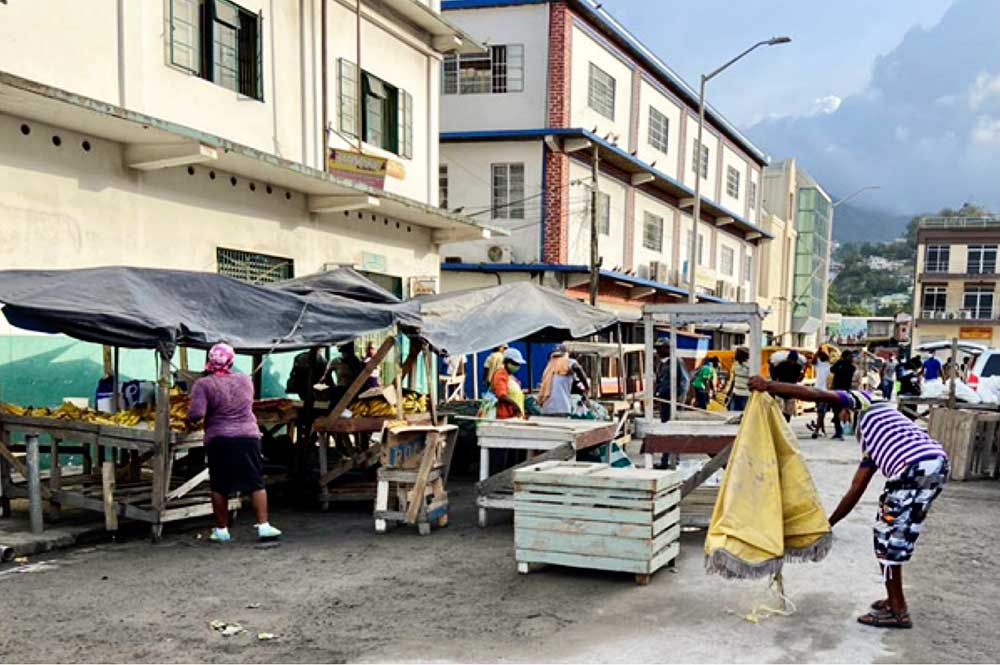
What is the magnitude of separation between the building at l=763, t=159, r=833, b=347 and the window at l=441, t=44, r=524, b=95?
32.1 m

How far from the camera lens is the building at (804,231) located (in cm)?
5225

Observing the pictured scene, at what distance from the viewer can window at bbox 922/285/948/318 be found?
6619 centimetres

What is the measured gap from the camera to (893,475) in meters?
5.06

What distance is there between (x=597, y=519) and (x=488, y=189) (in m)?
19.2

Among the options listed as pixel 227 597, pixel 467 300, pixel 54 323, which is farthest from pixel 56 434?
pixel 467 300

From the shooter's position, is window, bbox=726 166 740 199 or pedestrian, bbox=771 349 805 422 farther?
window, bbox=726 166 740 199

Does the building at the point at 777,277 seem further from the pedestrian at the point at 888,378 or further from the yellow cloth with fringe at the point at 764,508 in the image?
the yellow cloth with fringe at the point at 764,508

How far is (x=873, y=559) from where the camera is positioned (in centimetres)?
690

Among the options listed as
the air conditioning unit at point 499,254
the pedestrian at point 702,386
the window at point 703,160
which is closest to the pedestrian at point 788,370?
the pedestrian at point 702,386

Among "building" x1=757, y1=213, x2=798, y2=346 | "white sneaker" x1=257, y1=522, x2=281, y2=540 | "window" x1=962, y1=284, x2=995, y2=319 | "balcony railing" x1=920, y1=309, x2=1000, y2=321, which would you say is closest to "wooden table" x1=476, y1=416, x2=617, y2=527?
"white sneaker" x1=257, y1=522, x2=281, y2=540

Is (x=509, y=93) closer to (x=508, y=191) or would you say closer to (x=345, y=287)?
(x=508, y=191)

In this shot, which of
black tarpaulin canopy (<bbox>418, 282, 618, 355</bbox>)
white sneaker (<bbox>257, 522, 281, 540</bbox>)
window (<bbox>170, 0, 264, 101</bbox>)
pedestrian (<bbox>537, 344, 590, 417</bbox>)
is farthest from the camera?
window (<bbox>170, 0, 264, 101</bbox>)

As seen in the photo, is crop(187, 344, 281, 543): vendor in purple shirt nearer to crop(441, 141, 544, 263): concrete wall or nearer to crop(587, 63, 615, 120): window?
crop(441, 141, 544, 263): concrete wall

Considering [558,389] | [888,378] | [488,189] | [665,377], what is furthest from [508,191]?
[558,389]
